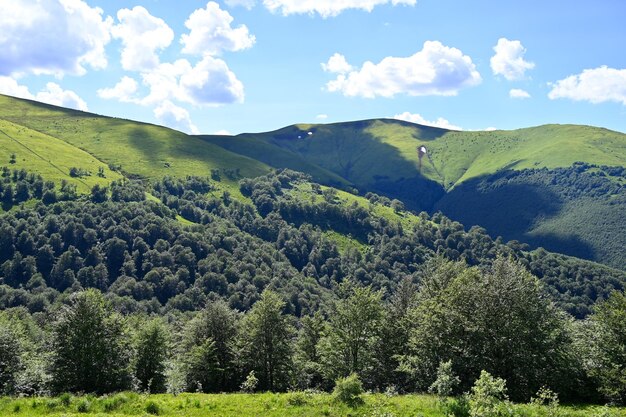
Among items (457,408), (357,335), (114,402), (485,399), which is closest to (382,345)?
(357,335)

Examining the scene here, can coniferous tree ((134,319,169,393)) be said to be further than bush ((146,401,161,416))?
Yes

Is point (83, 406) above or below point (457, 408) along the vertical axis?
below

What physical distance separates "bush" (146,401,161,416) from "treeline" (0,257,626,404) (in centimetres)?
1179

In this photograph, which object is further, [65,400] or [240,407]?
[240,407]

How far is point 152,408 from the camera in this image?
1190 inches

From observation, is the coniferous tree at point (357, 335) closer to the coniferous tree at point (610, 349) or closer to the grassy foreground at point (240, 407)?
the grassy foreground at point (240, 407)

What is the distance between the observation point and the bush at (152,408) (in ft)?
98.5

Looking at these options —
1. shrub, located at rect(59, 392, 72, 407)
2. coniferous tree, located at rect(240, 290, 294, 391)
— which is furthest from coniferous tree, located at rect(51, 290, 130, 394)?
coniferous tree, located at rect(240, 290, 294, 391)

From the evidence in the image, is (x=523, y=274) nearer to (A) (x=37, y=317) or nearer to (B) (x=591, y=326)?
(B) (x=591, y=326)

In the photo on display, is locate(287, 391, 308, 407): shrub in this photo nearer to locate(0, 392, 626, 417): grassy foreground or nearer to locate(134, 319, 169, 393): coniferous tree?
locate(0, 392, 626, 417): grassy foreground

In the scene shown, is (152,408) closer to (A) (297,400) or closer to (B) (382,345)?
(A) (297,400)

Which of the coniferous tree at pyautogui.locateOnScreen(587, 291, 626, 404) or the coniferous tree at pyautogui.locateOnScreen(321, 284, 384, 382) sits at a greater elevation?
the coniferous tree at pyautogui.locateOnScreen(587, 291, 626, 404)

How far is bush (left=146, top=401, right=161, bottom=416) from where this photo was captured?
30.0 m

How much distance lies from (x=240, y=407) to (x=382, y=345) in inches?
990
